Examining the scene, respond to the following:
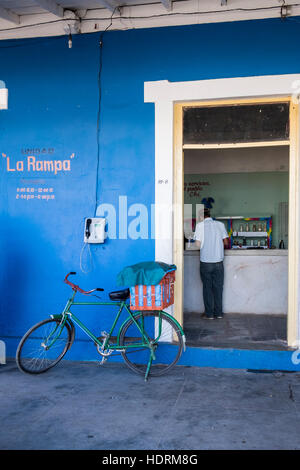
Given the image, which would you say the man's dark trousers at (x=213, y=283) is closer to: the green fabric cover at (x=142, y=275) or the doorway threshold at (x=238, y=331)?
the doorway threshold at (x=238, y=331)

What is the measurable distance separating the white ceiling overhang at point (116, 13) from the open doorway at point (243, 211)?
102 centimetres

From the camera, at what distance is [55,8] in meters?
5.84

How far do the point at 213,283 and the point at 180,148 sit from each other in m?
2.83

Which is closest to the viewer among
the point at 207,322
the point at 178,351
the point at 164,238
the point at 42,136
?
the point at 178,351

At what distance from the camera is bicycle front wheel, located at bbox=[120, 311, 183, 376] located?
17.4 ft

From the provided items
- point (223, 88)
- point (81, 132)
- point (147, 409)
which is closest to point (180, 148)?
point (223, 88)

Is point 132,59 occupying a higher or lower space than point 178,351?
higher

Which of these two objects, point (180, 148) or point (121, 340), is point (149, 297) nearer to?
point (121, 340)

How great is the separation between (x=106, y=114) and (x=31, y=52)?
1302mm

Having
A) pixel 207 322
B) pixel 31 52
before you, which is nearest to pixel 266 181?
pixel 207 322

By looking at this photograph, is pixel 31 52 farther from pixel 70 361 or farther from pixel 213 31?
pixel 70 361

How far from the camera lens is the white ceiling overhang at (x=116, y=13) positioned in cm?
551

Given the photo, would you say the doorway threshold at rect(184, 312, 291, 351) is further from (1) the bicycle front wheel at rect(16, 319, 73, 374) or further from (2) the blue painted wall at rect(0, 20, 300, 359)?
(1) the bicycle front wheel at rect(16, 319, 73, 374)

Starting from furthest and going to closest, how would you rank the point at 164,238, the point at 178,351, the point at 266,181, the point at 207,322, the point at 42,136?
1. the point at 266,181
2. the point at 207,322
3. the point at 42,136
4. the point at 164,238
5. the point at 178,351
